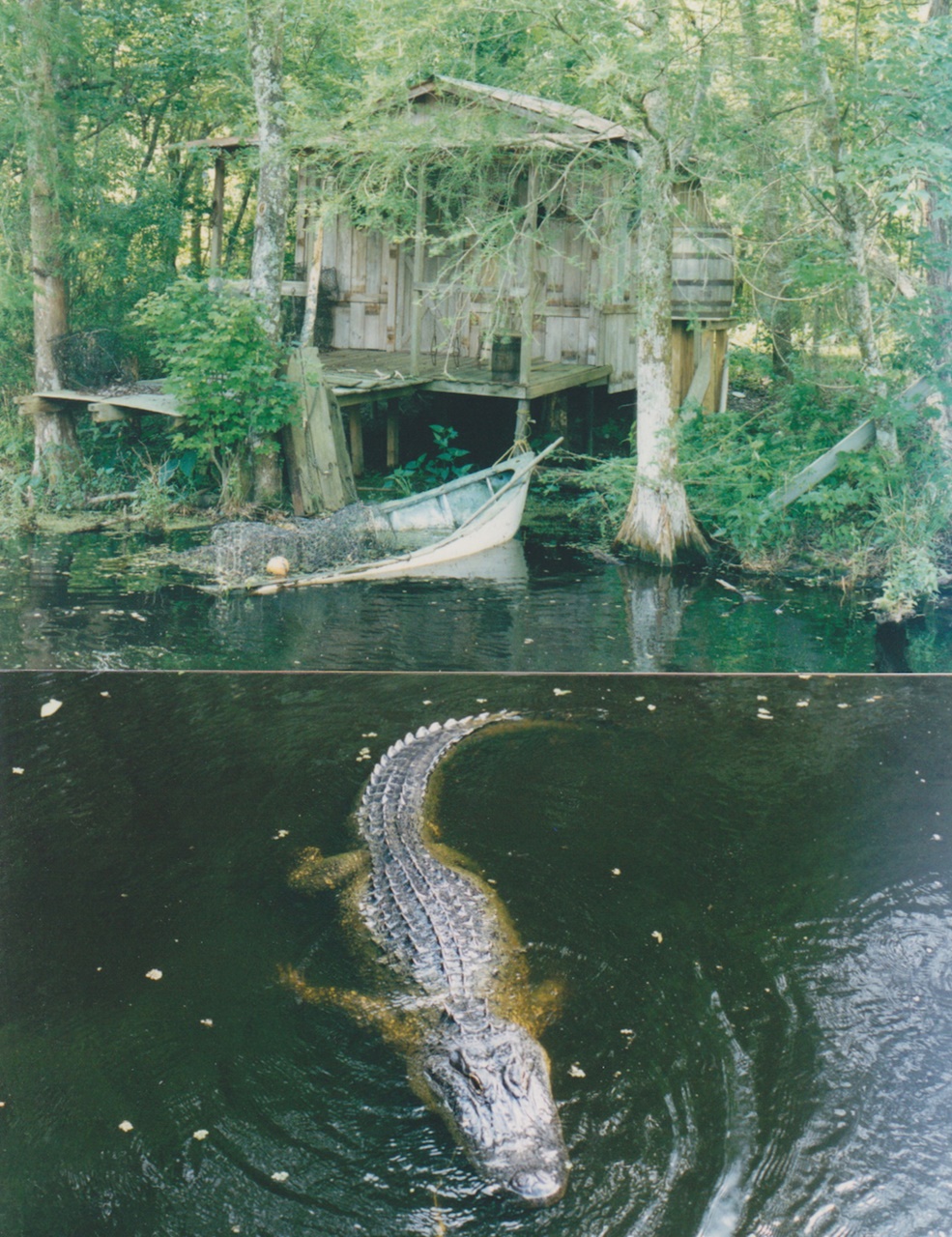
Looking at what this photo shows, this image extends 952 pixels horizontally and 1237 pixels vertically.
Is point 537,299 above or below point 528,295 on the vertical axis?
above

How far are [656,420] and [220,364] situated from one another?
464cm

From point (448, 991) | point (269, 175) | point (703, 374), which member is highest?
point (269, 175)

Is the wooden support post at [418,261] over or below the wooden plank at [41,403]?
over

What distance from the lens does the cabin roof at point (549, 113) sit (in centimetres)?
1121

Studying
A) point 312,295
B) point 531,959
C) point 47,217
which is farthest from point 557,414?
point 531,959

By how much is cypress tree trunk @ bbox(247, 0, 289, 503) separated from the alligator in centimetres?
698

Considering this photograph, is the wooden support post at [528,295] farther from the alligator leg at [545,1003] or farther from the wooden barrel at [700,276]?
the alligator leg at [545,1003]

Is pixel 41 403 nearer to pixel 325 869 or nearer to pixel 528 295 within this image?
pixel 528 295

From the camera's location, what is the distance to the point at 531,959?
5031 mm

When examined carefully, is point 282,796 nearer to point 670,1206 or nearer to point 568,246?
point 670,1206

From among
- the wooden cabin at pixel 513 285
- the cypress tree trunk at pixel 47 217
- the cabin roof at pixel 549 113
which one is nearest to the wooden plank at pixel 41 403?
the cypress tree trunk at pixel 47 217

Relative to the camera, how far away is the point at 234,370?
38.8 ft

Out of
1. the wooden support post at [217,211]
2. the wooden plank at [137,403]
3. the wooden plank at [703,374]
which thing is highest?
the wooden support post at [217,211]

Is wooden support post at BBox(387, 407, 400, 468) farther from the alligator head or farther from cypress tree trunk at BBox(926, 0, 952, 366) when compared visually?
the alligator head
